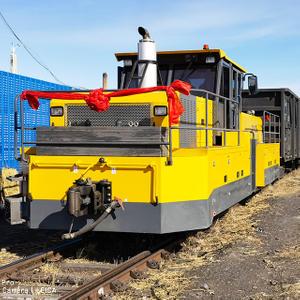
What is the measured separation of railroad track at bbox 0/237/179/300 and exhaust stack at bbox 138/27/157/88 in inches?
102

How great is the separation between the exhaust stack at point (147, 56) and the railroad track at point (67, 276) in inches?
102

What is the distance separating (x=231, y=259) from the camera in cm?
562

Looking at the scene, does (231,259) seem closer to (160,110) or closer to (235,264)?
(235,264)

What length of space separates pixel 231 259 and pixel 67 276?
2.14m

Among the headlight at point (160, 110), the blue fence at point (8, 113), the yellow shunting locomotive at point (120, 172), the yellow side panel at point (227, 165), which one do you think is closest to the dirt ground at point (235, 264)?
the yellow shunting locomotive at point (120, 172)

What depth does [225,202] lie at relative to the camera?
6949 mm

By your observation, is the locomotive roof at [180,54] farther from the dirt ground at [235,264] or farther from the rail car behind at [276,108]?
the rail car behind at [276,108]

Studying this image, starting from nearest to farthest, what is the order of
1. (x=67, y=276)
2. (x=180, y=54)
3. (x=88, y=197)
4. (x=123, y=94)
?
1. (x=67, y=276)
2. (x=88, y=197)
3. (x=123, y=94)
4. (x=180, y=54)

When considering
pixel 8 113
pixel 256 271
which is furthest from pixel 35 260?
pixel 8 113

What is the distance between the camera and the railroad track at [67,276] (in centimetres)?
454

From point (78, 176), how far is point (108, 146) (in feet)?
1.88

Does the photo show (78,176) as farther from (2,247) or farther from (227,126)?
(227,126)

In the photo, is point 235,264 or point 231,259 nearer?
point 235,264

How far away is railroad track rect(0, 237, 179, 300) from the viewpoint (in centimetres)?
454
